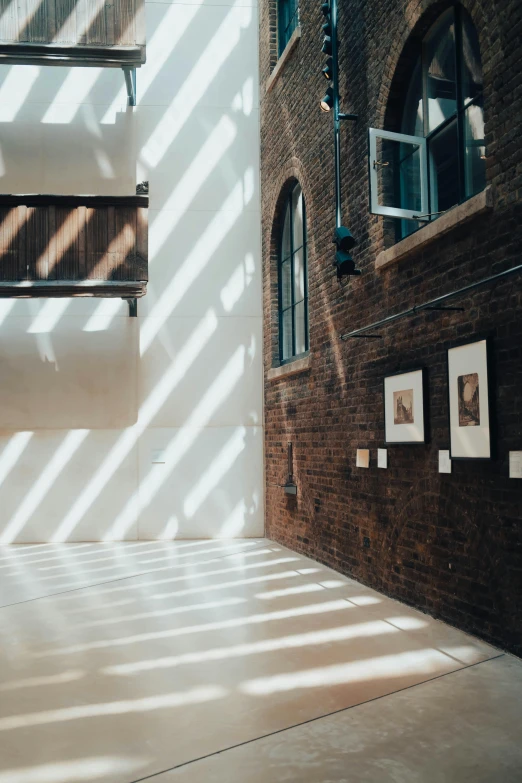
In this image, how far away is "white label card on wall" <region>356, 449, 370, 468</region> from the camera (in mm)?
7929

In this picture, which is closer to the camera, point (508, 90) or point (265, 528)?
point (508, 90)

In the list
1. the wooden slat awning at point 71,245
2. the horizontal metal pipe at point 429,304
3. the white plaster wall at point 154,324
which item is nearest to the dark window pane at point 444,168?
the horizontal metal pipe at point 429,304

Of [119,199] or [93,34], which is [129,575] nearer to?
[119,199]

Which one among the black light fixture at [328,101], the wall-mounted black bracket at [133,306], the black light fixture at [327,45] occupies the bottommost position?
the wall-mounted black bracket at [133,306]

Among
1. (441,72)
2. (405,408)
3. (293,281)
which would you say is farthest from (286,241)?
(405,408)

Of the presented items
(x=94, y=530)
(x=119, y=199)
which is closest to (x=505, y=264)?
(x=119, y=199)

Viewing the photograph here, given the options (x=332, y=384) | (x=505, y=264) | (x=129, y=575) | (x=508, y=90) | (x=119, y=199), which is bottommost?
(x=129, y=575)

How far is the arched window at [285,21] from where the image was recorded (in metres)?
11.8

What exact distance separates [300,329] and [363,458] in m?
3.83

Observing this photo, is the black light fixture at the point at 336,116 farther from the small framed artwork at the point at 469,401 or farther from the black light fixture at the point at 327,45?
the small framed artwork at the point at 469,401

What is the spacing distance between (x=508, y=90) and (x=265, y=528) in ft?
28.4

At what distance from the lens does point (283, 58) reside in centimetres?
1122

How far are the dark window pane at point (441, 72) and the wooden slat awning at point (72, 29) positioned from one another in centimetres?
538

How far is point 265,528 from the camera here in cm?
1277
